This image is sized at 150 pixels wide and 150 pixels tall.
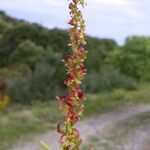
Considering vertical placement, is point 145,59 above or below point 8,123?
above

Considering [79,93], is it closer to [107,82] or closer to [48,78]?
[48,78]

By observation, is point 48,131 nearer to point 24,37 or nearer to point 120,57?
point 120,57

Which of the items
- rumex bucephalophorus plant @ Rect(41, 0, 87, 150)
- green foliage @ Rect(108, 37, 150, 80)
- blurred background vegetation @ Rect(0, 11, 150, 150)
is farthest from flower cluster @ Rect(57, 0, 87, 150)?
green foliage @ Rect(108, 37, 150, 80)

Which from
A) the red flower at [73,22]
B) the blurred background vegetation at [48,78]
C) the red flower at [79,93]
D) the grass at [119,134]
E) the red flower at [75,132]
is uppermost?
the blurred background vegetation at [48,78]


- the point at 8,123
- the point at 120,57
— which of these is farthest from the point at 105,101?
the point at 120,57

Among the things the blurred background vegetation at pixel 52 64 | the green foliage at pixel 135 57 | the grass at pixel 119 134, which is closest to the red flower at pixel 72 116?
the grass at pixel 119 134

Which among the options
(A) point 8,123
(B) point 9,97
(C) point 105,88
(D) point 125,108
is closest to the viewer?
(A) point 8,123

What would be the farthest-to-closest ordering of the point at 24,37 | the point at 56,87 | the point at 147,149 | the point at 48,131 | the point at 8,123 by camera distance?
the point at 24,37 → the point at 56,87 → the point at 8,123 → the point at 48,131 → the point at 147,149

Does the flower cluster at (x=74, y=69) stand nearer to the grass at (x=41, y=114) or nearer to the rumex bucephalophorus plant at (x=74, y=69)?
the rumex bucephalophorus plant at (x=74, y=69)

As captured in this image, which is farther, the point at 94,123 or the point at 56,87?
the point at 56,87
